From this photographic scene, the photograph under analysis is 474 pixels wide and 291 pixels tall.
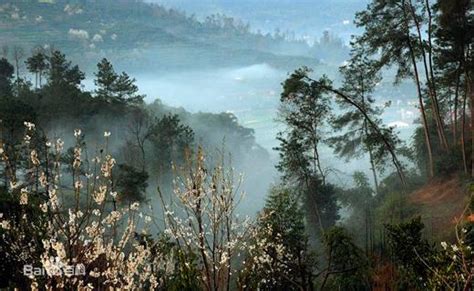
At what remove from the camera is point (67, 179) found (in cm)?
3956

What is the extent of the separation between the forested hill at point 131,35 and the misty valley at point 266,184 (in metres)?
85.1

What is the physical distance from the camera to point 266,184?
58.7m

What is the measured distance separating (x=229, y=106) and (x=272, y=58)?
5470 centimetres

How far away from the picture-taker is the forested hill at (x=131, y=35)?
127312mm

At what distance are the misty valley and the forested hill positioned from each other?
279ft

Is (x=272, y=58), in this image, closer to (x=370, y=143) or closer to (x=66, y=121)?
(x=66, y=121)

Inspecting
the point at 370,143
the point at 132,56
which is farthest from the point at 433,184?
the point at 132,56

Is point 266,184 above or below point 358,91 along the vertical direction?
below

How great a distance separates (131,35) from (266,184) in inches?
5010

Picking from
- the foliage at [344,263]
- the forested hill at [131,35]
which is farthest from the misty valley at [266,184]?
the forested hill at [131,35]

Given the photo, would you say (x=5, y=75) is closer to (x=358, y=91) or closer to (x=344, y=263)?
(x=358, y=91)

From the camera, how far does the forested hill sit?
418 feet

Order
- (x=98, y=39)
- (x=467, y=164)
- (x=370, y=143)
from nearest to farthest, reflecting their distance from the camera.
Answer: (x=467, y=164) < (x=370, y=143) < (x=98, y=39)

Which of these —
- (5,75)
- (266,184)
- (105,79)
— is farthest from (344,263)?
(266,184)
